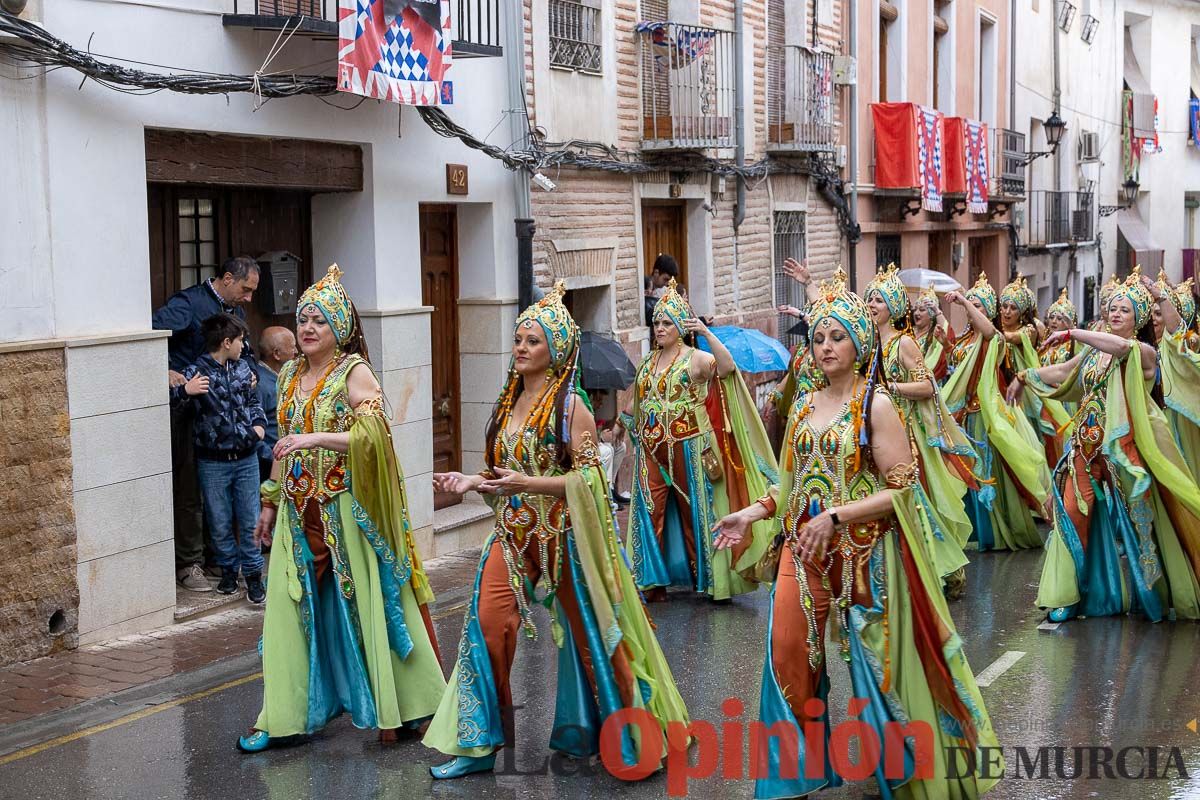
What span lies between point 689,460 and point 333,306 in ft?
12.0

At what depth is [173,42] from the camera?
930 cm

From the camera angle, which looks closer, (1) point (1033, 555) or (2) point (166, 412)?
(2) point (166, 412)

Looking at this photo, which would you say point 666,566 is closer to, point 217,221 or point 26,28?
point 217,221

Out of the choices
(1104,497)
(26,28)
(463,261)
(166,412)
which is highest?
(26,28)

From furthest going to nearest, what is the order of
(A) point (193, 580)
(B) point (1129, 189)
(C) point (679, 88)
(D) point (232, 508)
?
1. (B) point (1129, 189)
2. (C) point (679, 88)
3. (A) point (193, 580)
4. (D) point (232, 508)

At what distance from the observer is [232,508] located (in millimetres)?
9734

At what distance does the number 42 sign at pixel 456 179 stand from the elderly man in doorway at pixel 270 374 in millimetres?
2201

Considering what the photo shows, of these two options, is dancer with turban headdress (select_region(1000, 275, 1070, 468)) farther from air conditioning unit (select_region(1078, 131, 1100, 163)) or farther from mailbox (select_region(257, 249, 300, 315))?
air conditioning unit (select_region(1078, 131, 1100, 163))

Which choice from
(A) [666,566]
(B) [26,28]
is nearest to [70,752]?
(B) [26,28]

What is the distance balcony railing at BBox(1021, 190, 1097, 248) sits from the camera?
30.2 metres

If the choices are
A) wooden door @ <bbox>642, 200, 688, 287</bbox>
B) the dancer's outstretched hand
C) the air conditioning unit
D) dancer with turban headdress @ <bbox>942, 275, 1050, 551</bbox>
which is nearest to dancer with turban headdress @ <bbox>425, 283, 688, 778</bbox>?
the dancer's outstretched hand

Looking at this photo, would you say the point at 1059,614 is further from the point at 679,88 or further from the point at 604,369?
the point at 679,88

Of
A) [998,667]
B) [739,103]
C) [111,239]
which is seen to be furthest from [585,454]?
[739,103]

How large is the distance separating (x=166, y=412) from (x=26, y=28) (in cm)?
233
